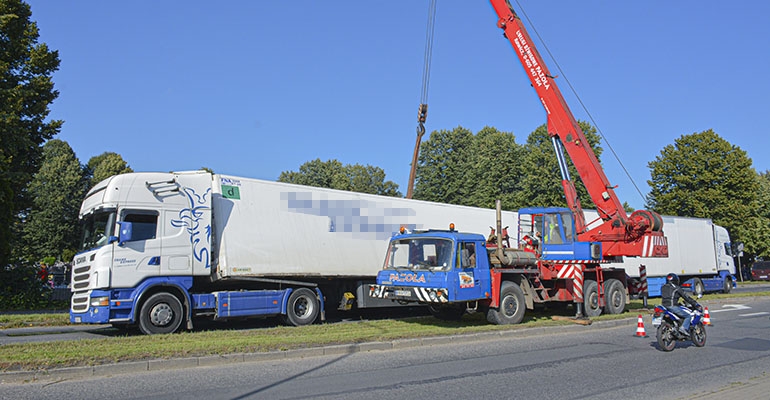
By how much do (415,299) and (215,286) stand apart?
5.03 m

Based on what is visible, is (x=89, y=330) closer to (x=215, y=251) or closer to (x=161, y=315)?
(x=161, y=315)

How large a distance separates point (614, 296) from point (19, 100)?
22.7 meters

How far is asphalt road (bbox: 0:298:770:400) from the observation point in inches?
290

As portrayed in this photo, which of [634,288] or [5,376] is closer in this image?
[5,376]

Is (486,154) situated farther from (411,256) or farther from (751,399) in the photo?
(751,399)

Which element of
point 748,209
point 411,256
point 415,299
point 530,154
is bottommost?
point 415,299

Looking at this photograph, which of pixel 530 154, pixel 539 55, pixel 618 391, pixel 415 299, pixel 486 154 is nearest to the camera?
pixel 618 391

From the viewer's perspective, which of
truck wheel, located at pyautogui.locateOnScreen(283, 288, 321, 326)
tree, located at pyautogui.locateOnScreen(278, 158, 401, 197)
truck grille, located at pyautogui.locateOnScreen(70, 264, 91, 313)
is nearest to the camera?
truck grille, located at pyautogui.locateOnScreen(70, 264, 91, 313)

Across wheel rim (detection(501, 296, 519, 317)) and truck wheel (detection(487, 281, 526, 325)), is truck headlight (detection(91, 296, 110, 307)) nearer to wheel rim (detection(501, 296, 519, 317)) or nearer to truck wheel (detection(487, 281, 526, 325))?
truck wheel (detection(487, 281, 526, 325))

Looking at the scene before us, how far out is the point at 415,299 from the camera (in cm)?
1306

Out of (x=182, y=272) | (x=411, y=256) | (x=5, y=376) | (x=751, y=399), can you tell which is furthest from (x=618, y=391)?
(x=182, y=272)

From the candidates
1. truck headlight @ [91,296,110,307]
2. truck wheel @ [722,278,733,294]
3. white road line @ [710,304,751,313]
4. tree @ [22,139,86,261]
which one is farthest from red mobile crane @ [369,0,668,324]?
tree @ [22,139,86,261]

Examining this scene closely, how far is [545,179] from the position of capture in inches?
1689

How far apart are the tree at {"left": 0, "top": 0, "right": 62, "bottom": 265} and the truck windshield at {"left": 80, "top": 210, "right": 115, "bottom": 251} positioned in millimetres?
9189
